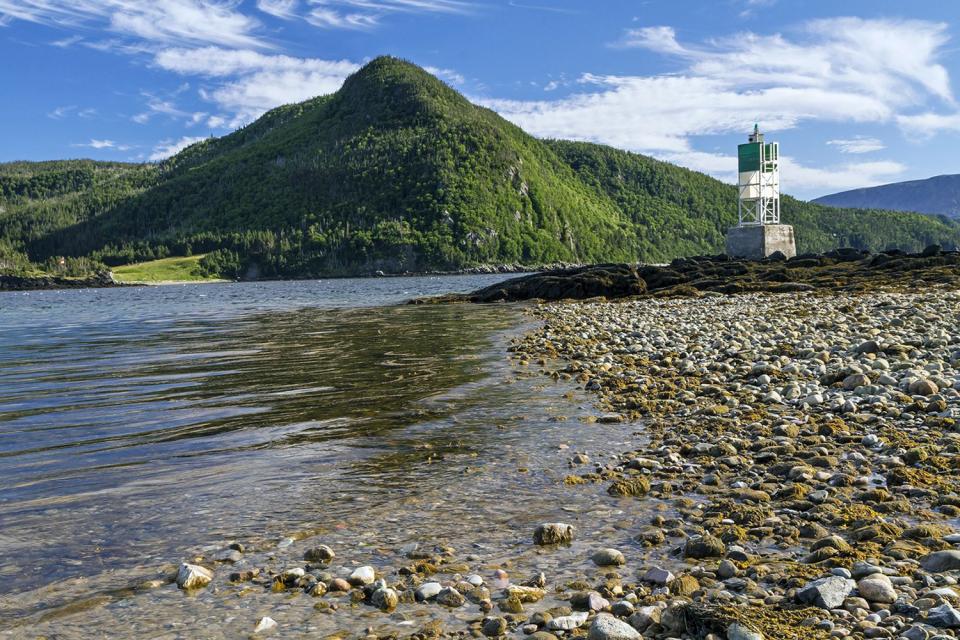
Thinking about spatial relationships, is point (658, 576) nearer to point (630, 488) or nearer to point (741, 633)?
point (741, 633)

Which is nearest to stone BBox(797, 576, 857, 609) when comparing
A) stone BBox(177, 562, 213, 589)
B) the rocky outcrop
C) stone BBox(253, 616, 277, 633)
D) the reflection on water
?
stone BBox(253, 616, 277, 633)

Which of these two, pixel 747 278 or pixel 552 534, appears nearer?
pixel 552 534

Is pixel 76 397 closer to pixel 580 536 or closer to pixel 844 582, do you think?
pixel 580 536

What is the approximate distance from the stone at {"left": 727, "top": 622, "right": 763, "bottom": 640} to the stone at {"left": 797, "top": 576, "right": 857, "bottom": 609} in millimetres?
684

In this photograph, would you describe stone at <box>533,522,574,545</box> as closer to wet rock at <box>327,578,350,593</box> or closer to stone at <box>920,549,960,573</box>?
wet rock at <box>327,578,350,593</box>

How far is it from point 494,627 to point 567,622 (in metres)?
0.44

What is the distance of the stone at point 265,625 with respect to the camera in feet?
14.0

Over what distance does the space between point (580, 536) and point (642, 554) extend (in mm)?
606

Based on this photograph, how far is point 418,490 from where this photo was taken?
7.16 m

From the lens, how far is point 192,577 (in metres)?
4.94

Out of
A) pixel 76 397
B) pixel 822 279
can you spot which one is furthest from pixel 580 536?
pixel 822 279

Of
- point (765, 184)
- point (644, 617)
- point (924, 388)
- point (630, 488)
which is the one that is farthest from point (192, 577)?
point (765, 184)

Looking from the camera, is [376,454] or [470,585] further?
[376,454]

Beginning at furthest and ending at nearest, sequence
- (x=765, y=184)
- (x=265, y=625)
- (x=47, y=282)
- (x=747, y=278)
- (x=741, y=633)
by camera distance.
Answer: (x=47, y=282) → (x=765, y=184) → (x=747, y=278) → (x=265, y=625) → (x=741, y=633)
